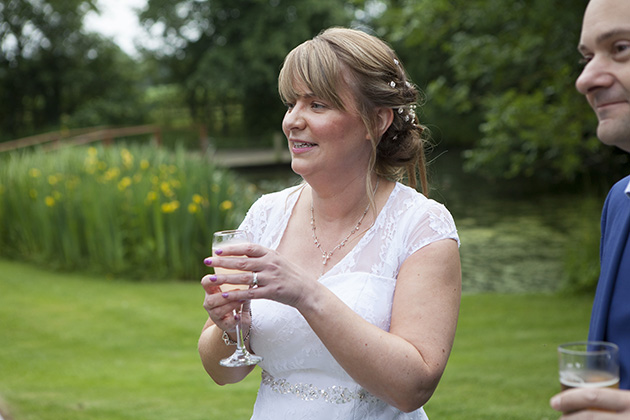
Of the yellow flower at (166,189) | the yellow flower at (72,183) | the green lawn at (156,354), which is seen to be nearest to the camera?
the green lawn at (156,354)

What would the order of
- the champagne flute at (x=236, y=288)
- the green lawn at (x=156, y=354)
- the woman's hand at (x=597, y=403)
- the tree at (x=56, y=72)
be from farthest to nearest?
the tree at (x=56, y=72) → the green lawn at (x=156, y=354) → the champagne flute at (x=236, y=288) → the woman's hand at (x=597, y=403)

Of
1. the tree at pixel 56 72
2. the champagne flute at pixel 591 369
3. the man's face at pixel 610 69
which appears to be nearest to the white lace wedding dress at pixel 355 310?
the man's face at pixel 610 69

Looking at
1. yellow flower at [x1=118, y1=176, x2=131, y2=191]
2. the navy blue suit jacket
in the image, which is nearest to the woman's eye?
the navy blue suit jacket

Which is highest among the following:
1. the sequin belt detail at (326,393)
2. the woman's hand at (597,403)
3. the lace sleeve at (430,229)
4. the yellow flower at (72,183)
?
the lace sleeve at (430,229)

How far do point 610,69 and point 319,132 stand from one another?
100cm

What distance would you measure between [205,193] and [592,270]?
193 inches

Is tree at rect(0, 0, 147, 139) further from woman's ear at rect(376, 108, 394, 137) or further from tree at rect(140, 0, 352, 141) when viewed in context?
woman's ear at rect(376, 108, 394, 137)

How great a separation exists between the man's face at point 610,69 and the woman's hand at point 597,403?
1.71 feet

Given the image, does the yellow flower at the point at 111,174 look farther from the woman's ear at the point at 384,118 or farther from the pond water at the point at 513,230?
the woman's ear at the point at 384,118

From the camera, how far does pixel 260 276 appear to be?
1.88 m

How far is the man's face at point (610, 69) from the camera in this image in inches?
56.4

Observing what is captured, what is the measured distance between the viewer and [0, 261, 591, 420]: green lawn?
511 centimetres

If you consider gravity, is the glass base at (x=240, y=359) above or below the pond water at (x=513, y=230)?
above

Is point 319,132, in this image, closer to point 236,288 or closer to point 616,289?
point 236,288
